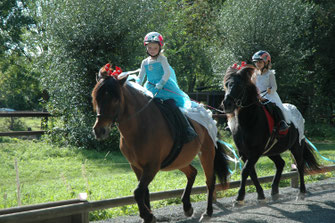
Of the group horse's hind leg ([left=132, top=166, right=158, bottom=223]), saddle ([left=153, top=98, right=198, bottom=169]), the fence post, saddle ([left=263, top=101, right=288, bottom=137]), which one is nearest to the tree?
the fence post

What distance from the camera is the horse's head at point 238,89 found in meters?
6.10

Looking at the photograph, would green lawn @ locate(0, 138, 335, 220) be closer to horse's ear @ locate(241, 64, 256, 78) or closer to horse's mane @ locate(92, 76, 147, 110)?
horse's mane @ locate(92, 76, 147, 110)

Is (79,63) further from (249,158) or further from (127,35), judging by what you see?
(249,158)

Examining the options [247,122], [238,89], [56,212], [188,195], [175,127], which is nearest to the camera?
[56,212]

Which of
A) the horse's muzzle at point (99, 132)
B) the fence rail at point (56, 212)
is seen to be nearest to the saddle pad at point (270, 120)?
the fence rail at point (56, 212)

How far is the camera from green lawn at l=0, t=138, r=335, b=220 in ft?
22.4

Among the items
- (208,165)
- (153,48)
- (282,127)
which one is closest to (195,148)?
(208,165)

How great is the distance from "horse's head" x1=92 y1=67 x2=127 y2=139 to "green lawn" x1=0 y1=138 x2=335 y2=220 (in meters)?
1.92

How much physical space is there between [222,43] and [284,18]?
4.07 metres

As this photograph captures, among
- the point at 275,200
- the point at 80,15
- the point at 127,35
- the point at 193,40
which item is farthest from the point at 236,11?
the point at 275,200

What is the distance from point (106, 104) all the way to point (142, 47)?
10.1 metres

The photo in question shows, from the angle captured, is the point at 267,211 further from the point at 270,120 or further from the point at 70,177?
the point at 70,177

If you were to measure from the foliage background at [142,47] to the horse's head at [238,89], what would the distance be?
7535 mm

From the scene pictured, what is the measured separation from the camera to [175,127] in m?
5.25
